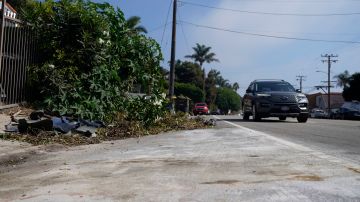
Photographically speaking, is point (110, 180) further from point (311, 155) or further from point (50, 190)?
point (311, 155)

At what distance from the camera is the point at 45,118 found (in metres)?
9.53

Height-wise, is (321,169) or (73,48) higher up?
(73,48)

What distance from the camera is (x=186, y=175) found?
5516mm

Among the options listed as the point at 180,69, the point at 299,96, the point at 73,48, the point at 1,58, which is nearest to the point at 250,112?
the point at 299,96

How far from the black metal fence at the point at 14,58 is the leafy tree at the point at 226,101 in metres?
101

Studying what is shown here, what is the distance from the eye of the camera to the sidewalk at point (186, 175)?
457 centimetres

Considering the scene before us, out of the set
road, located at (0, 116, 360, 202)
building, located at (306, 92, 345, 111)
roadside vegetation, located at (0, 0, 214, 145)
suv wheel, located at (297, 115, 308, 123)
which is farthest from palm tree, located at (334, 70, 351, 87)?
road, located at (0, 116, 360, 202)

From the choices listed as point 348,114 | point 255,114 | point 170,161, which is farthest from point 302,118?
point 348,114

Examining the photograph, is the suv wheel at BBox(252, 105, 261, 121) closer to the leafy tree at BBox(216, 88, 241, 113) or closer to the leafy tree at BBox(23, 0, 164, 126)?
the leafy tree at BBox(23, 0, 164, 126)

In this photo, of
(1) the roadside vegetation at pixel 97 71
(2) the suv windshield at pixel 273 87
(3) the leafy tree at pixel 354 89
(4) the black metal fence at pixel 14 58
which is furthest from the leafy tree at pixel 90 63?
(3) the leafy tree at pixel 354 89

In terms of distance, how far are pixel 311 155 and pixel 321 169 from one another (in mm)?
1226

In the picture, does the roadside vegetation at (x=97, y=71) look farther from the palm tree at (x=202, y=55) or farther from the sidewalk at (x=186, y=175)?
the palm tree at (x=202, y=55)

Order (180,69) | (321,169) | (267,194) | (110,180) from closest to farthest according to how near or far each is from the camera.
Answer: (267,194)
(110,180)
(321,169)
(180,69)

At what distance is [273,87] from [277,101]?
46.6 inches
